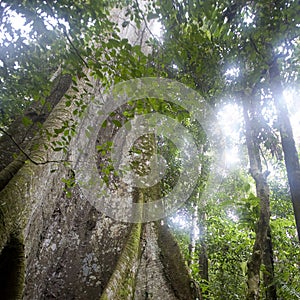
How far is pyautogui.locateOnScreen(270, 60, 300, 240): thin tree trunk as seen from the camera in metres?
→ 2.38

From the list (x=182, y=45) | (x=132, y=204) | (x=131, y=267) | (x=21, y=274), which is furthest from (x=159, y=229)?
(x=182, y=45)

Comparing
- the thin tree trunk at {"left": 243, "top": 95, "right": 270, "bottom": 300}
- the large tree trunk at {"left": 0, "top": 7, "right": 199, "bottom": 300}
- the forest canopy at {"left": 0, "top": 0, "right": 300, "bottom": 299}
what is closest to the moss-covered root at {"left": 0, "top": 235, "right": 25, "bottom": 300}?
the large tree trunk at {"left": 0, "top": 7, "right": 199, "bottom": 300}

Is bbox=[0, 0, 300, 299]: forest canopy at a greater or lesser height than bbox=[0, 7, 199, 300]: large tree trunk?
greater

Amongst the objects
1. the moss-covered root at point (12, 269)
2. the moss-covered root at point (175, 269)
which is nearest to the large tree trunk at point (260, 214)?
the moss-covered root at point (175, 269)

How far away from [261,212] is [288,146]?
32.5 inches

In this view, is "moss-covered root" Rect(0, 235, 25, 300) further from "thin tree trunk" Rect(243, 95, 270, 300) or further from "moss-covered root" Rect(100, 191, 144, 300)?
"thin tree trunk" Rect(243, 95, 270, 300)

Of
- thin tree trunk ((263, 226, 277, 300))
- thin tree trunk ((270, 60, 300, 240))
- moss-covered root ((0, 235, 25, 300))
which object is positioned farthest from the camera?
thin tree trunk ((263, 226, 277, 300))

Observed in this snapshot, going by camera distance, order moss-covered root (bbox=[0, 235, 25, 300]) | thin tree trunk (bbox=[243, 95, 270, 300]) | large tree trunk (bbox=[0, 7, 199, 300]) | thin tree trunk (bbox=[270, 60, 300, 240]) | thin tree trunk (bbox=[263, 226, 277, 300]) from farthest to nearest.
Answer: thin tree trunk (bbox=[263, 226, 277, 300]) < thin tree trunk (bbox=[243, 95, 270, 300]) < thin tree trunk (bbox=[270, 60, 300, 240]) < large tree trunk (bbox=[0, 7, 199, 300]) < moss-covered root (bbox=[0, 235, 25, 300])

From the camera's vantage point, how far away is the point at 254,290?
257cm

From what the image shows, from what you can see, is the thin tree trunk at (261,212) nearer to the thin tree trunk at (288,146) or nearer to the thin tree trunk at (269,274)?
the thin tree trunk at (269,274)

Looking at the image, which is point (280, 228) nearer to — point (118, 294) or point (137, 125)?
point (137, 125)

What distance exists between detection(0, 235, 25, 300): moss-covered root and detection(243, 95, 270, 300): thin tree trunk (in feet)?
6.60

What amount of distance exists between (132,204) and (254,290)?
1376 mm

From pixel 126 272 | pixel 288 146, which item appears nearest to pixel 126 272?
pixel 126 272
